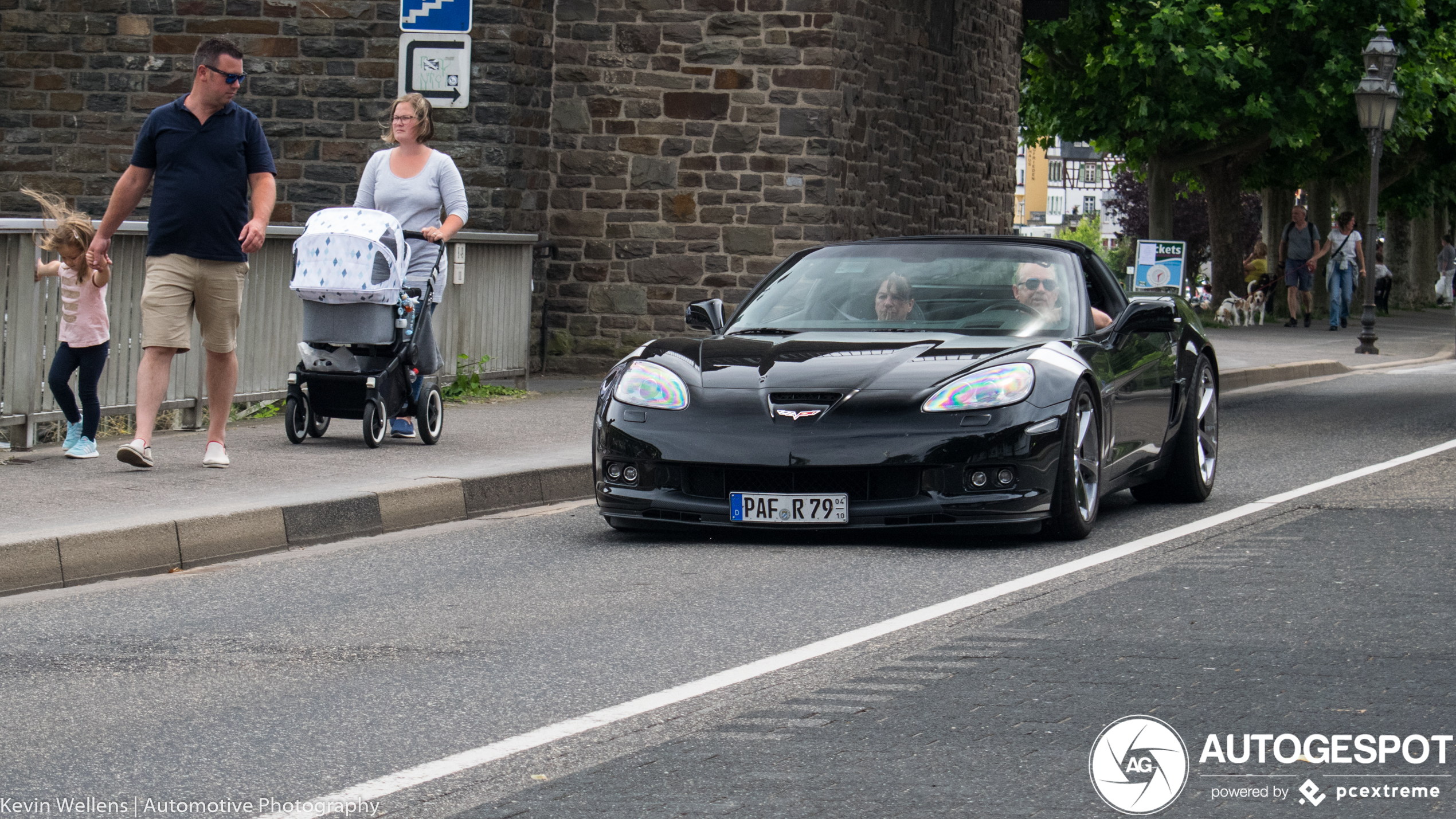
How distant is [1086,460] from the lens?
865 centimetres

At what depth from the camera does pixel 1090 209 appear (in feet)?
472

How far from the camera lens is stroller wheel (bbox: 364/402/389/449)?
11164 millimetres

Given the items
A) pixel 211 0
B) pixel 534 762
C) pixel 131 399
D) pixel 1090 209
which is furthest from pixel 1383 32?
pixel 1090 209

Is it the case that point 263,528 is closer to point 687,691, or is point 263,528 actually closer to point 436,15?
point 687,691

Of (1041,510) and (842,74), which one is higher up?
(842,74)

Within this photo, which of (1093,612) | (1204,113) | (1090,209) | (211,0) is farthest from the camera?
(1090,209)

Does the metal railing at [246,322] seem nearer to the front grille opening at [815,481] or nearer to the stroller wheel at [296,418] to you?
the stroller wheel at [296,418]

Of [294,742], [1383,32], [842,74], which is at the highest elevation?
[1383,32]

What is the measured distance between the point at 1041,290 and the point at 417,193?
4.00 metres

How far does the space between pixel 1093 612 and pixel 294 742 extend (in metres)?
2.97

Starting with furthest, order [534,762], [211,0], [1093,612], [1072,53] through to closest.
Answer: [1072,53]
[211,0]
[1093,612]
[534,762]

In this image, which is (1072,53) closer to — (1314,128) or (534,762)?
(1314,128)

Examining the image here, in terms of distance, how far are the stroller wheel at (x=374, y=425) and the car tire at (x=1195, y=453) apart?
4179 millimetres

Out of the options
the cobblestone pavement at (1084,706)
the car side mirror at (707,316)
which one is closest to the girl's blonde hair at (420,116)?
the car side mirror at (707,316)
